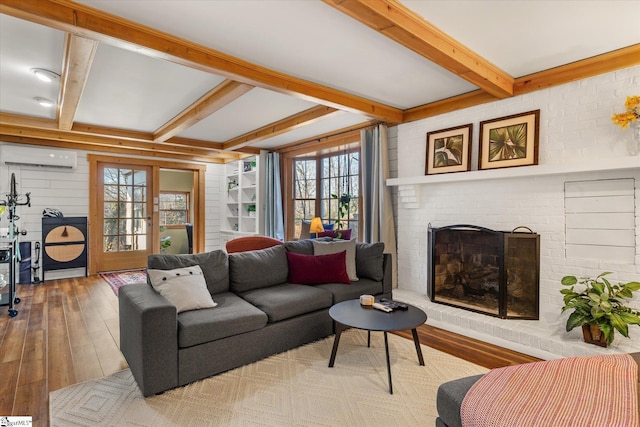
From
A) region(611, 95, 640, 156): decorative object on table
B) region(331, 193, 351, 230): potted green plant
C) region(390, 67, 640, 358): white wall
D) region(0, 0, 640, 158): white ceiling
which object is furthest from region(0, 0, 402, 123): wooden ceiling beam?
region(611, 95, 640, 156): decorative object on table

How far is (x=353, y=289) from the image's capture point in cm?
324

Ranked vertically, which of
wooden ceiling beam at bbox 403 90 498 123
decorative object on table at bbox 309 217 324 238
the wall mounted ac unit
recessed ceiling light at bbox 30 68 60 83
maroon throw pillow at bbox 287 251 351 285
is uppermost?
recessed ceiling light at bbox 30 68 60 83

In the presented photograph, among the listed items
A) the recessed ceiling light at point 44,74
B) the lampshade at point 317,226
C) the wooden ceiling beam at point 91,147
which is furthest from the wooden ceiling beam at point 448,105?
the wooden ceiling beam at point 91,147

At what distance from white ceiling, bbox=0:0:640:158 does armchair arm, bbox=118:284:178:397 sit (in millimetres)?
1764

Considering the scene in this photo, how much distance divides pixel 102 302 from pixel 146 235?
8.22 ft

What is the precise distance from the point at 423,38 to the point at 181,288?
245 centimetres

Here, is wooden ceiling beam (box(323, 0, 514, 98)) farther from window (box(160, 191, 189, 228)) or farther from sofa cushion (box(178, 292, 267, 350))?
window (box(160, 191, 189, 228))

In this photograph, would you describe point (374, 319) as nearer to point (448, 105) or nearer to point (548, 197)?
point (548, 197)

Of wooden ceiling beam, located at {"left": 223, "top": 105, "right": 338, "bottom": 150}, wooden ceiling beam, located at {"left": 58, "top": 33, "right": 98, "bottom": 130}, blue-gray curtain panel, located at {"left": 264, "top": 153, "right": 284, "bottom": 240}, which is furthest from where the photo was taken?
blue-gray curtain panel, located at {"left": 264, "top": 153, "right": 284, "bottom": 240}

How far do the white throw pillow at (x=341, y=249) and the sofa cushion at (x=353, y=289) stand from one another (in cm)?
14

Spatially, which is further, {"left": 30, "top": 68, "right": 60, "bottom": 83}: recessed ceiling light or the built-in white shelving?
the built-in white shelving

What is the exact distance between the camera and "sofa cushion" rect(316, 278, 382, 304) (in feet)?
10.2

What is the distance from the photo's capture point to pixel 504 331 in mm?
2877

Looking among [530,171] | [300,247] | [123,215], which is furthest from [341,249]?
[123,215]
